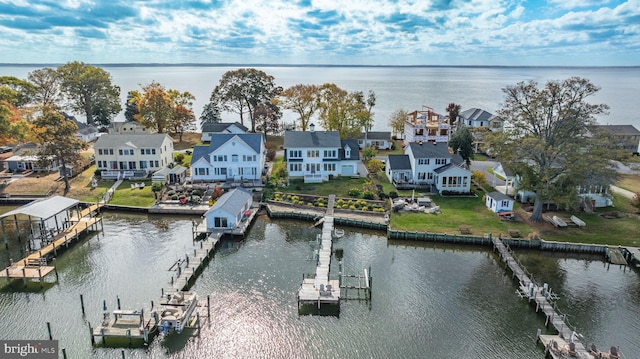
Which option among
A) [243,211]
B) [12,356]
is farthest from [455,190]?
[12,356]

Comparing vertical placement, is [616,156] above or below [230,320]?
above

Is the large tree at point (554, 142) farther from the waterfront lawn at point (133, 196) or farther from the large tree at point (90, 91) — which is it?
the large tree at point (90, 91)

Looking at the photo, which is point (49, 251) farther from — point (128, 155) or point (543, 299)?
point (543, 299)

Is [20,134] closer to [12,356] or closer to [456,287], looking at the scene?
[12,356]

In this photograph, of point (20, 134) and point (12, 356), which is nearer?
point (12, 356)

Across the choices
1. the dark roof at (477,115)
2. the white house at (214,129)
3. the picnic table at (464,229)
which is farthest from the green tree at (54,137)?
the dark roof at (477,115)

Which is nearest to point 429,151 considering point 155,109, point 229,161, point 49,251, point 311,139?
point 311,139

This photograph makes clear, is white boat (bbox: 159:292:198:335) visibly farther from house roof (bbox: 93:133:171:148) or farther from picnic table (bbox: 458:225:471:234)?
house roof (bbox: 93:133:171:148)
